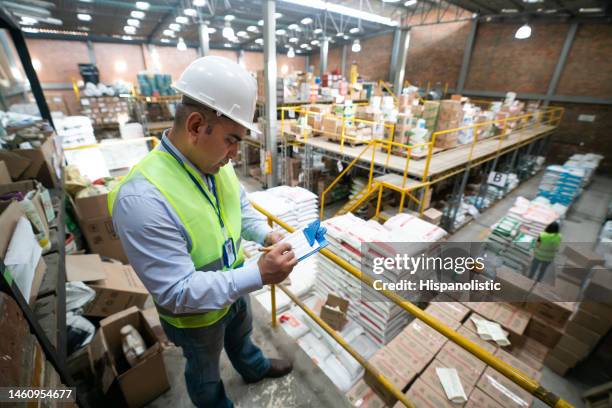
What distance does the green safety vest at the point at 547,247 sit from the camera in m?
4.55

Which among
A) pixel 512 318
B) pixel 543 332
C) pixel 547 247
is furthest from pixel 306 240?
pixel 547 247

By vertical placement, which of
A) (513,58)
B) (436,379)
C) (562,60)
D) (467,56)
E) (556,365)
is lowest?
(556,365)

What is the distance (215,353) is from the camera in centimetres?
158

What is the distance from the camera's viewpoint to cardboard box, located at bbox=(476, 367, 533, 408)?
2.15 metres

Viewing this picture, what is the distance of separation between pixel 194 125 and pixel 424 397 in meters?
2.59

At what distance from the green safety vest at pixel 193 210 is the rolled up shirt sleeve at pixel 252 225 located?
282 mm

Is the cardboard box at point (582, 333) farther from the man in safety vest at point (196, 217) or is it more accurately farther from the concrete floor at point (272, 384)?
the man in safety vest at point (196, 217)

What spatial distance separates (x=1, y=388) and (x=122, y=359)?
166 centimetres

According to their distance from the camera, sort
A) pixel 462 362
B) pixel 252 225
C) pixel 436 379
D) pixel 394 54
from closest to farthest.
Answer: pixel 252 225
pixel 436 379
pixel 462 362
pixel 394 54

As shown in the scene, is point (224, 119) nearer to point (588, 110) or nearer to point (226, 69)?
point (226, 69)

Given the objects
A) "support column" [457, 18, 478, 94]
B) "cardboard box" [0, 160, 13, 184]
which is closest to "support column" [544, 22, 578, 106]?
"support column" [457, 18, 478, 94]

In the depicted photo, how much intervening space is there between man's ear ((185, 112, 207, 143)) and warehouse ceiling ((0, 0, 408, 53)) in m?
8.41

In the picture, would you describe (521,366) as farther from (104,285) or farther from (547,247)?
(104,285)

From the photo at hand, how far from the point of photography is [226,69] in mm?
1267
